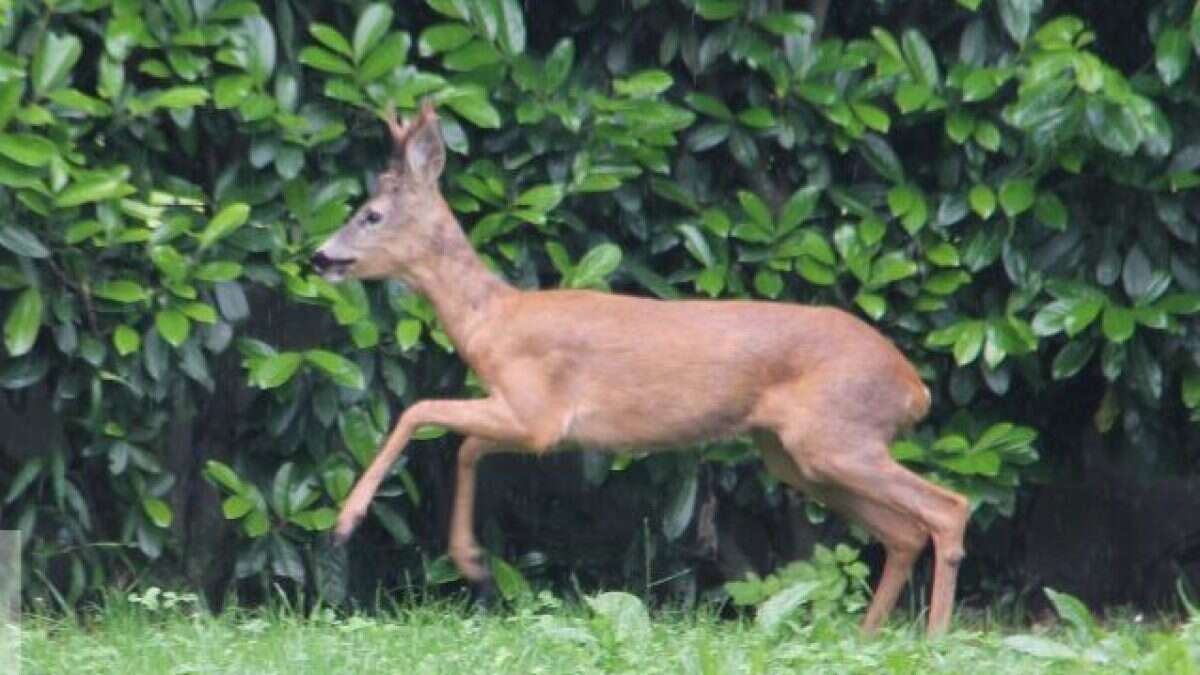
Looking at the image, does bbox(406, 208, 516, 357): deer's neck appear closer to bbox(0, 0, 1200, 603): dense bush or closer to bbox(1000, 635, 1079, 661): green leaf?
bbox(0, 0, 1200, 603): dense bush

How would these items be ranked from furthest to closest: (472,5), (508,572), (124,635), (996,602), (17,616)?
(996,602), (508,572), (472,5), (17,616), (124,635)

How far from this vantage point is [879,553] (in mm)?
10664

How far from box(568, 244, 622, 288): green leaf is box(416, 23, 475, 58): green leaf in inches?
35.9

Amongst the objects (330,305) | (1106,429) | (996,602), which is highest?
(330,305)

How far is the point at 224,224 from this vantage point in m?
8.68

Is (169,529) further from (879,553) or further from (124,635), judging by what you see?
(879,553)

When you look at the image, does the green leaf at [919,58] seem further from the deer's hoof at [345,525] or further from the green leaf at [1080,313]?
the deer's hoof at [345,525]

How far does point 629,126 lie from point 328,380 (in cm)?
138

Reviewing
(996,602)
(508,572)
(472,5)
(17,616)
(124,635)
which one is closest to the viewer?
(124,635)

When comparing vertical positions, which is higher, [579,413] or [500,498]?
[579,413]

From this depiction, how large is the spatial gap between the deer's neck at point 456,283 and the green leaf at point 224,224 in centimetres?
73

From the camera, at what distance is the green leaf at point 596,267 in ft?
30.5

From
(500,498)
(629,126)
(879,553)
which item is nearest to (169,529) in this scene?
(500,498)

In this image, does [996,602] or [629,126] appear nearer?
[629,126]
